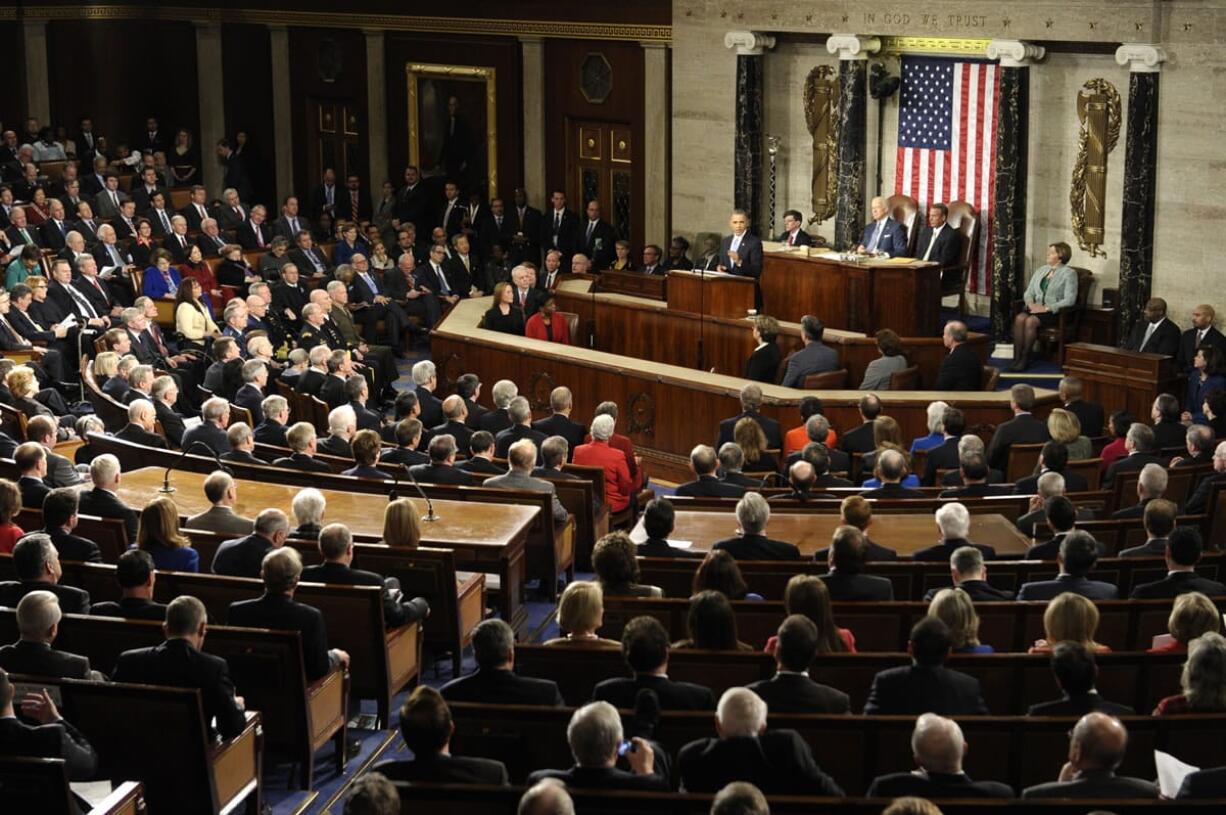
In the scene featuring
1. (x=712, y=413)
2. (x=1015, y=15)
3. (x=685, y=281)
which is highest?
(x=1015, y=15)

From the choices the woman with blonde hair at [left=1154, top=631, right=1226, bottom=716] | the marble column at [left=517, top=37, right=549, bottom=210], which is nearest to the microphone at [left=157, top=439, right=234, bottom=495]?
the woman with blonde hair at [left=1154, top=631, right=1226, bottom=716]

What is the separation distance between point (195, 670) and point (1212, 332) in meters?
9.22

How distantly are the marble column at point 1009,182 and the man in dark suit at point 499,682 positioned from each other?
32.2 ft

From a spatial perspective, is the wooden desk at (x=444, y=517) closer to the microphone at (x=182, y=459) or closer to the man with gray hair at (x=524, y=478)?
the microphone at (x=182, y=459)

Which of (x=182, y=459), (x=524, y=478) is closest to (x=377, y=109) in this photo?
(x=182, y=459)

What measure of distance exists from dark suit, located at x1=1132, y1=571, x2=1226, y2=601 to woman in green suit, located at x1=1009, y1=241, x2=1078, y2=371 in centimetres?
730

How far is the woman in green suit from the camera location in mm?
13984

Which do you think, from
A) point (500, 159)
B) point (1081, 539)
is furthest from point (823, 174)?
point (1081, 539)

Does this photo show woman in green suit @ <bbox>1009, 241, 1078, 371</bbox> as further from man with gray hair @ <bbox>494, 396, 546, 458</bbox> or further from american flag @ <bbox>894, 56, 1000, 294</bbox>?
man with gray hair @ <bbox>494, 396, 546, 458</bbox>

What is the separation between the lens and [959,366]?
472 inches

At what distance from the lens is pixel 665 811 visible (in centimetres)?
454

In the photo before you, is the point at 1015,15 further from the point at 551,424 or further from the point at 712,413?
the point at 551,424

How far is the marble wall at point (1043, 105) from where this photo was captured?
13211mm

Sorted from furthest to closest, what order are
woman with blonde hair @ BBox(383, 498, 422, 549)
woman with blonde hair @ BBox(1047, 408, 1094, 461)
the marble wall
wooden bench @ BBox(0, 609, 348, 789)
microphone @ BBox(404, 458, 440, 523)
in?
1. the marble wall
2. woman with blonde hair @ BBox(1047, 408, 1094, 461)
3. microphone @ BBox(404, 458, 440, 523)
4. woman with blonde hair @ BBox(383, 498, 422, 549)
5. wooden bench @ BBox(0, 609, 348, 789)
